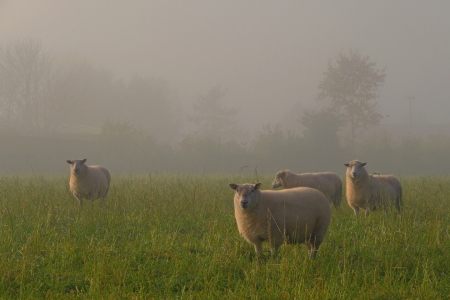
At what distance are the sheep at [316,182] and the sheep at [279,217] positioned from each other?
5.24 m

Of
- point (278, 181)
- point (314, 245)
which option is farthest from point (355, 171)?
point (314, 245)

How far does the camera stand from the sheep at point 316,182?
10578 mm

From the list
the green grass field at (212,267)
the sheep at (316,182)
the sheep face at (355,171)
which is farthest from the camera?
the sheep at (316,182)

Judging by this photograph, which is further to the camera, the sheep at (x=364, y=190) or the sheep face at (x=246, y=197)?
the sheep at (x=364, y=190)

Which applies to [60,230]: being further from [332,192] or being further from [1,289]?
[332,192]

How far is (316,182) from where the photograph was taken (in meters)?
10.7

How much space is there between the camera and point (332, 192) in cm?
1058

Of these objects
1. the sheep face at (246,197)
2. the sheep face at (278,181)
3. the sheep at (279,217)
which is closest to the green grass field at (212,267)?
the sheep at (279,217)

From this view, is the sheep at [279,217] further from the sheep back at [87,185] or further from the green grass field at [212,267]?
the sheep back at [87,185]

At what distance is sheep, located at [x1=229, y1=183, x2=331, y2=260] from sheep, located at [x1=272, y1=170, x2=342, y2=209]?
17.2 ft

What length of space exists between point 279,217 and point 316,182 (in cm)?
586

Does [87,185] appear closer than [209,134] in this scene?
Yes

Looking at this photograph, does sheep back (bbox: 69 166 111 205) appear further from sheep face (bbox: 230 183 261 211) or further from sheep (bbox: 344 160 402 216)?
sheep (bbox: 344 160 402 216)

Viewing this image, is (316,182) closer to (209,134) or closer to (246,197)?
(246,197)
